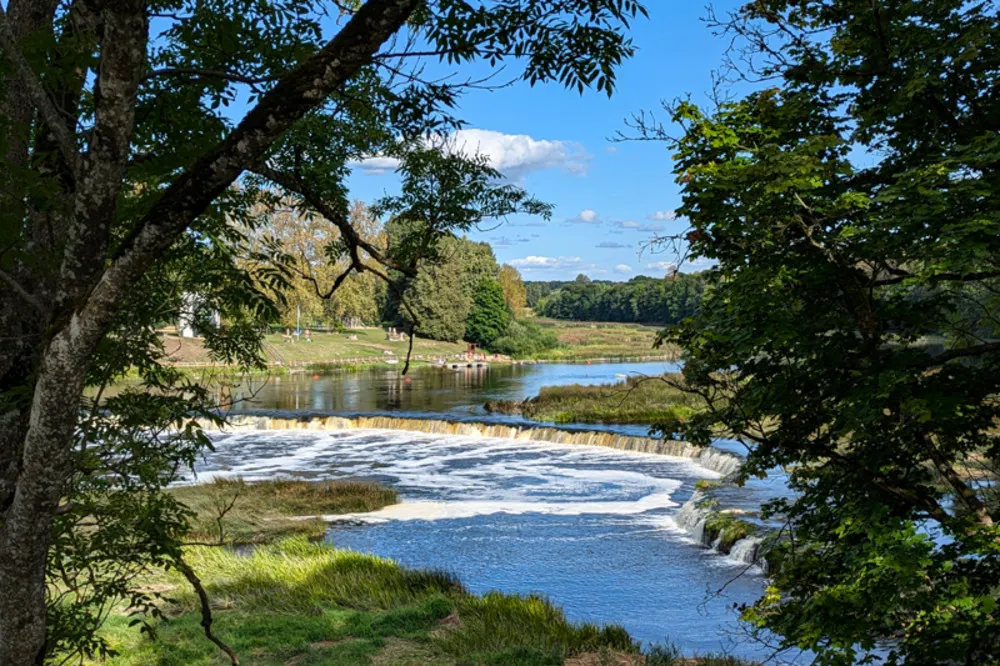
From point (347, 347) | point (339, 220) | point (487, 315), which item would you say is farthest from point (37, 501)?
point (487, 315)

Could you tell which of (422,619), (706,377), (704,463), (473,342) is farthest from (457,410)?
(473,342)

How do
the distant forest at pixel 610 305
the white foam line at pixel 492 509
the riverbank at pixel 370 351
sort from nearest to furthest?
the white foam line at pixel 492 509, the riverbank at pixel 370 351, the distant forest at pixel 610 305

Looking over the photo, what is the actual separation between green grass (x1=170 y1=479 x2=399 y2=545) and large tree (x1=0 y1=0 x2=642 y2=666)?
1183cm

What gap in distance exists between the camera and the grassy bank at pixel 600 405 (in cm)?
3338

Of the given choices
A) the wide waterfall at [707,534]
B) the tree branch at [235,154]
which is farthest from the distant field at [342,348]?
the tree branch at [235,154]

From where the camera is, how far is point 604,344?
92188 millimetres

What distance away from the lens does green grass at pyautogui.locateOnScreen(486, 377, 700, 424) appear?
3338cm

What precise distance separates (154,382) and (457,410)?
101 feet

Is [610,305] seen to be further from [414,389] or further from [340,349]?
[414,389]

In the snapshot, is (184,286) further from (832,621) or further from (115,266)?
(832,621)

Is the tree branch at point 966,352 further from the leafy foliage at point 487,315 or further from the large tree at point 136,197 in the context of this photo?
the leafy foliage at point 487,315

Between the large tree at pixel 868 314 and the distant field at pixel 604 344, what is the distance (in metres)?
59.6

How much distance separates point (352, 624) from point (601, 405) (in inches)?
960

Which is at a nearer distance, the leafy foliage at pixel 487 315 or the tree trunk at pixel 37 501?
the tree trunk at pixel 37 501
